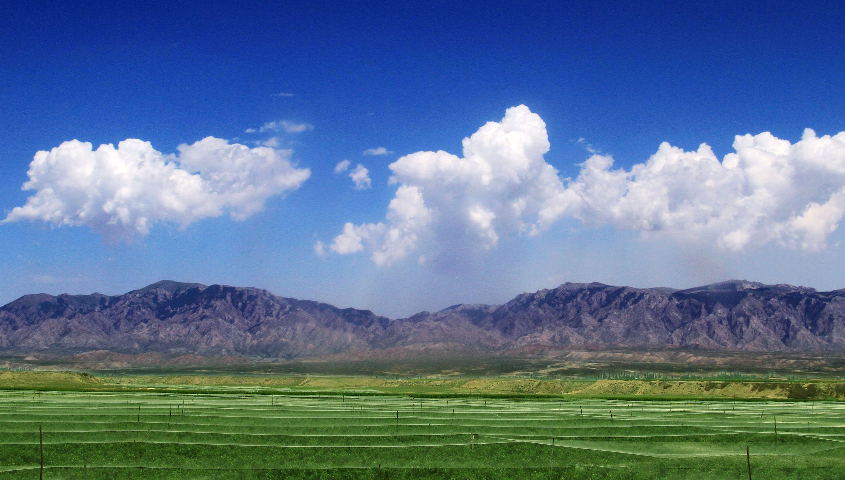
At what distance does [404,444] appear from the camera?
40.5 meters

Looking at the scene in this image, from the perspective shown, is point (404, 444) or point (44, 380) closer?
point (404, 444)

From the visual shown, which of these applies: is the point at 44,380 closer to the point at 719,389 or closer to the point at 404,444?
the point at 404,444

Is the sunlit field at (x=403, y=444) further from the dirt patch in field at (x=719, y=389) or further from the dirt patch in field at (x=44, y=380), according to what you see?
the dirt patch in field at (x=44, y=380)

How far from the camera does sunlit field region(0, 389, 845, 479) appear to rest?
112 feet

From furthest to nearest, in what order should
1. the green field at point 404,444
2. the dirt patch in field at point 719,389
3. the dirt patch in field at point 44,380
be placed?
the dirt patch in field at point 44,380
the dirt patch in field at point 719,389
the green field at point 404,444

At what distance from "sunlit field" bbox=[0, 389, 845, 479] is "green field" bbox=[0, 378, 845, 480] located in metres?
0.10

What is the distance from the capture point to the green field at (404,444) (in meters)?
34.2

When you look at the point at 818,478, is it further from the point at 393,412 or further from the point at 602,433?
the point at 393,412

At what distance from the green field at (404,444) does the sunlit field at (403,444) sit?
95mm

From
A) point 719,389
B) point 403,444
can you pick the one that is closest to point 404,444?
point 403,444

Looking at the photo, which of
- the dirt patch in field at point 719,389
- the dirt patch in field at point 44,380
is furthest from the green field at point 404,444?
the dirt patch in field at point 44,380

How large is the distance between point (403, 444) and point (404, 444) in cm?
7

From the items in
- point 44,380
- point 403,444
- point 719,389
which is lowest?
point 719,389

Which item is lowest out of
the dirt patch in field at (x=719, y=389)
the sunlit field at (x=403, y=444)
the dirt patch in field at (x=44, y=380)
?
the dirt patch in field at (x=719, y=389)
